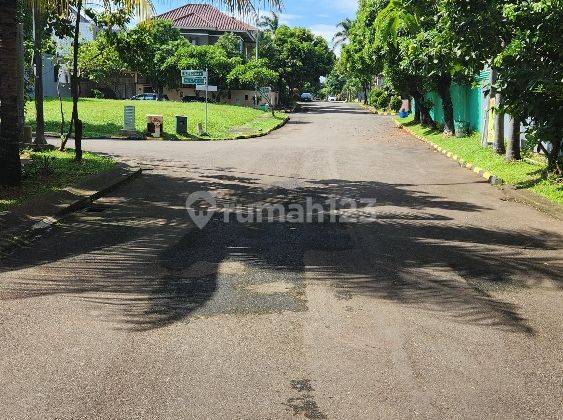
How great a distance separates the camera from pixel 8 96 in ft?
33.7

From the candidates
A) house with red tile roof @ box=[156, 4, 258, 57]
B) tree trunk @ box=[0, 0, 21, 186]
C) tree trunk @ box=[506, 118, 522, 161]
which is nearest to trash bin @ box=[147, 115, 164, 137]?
tree trunk @ box=[506, 118, 522, 161]

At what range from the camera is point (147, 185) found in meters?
13.0

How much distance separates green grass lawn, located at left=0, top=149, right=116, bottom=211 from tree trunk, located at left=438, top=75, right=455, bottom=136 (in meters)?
16.4

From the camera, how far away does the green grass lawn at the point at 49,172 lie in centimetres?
1011

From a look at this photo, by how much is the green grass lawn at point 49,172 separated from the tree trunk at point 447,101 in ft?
53.7

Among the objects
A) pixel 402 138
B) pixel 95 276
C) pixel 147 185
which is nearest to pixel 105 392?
pixel 95 276

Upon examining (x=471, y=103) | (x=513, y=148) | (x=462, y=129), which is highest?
(x=471, y=103)

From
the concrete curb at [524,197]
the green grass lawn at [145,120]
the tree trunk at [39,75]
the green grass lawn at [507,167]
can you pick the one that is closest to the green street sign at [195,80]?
the green grass lawn at [145,120]

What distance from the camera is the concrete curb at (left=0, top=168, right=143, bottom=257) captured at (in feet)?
23.9

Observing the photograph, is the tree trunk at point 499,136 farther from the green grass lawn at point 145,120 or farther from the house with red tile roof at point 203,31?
the house with red tile roof at point 203,31

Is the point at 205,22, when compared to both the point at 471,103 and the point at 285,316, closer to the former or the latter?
the point at 471,103

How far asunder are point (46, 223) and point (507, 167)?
11.8m

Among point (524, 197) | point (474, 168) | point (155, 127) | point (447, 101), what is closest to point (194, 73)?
point (155, 127)

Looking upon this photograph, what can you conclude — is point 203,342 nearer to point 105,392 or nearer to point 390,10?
point 105,392
